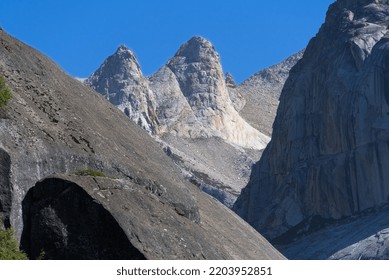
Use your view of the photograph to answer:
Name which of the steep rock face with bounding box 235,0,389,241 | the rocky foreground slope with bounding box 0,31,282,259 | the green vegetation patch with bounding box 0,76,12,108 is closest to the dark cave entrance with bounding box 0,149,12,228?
the rocky foreground slope with bounding box 0,31,282,259

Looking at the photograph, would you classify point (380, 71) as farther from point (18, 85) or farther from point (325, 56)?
point (18, 85)

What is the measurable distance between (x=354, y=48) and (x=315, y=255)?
3389 centimetres

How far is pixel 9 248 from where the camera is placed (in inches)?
790

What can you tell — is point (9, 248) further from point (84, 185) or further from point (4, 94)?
point (4, 94)

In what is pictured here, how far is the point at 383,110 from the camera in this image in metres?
123

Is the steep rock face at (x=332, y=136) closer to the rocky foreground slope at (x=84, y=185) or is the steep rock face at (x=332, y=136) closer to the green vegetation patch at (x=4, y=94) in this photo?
the rocky foreground slope at (x=84, y=185)

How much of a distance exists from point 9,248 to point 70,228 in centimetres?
111

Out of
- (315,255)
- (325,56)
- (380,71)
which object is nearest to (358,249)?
(315,255)

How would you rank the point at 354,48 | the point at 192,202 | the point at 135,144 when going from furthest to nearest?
the point at 354,48 < the point at 135,144 < the point at 192,202

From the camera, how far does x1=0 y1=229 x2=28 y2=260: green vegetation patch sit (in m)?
19.7

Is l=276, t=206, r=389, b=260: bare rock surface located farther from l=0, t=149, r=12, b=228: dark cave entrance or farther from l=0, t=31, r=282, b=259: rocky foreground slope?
l=0, t=149, r=12, b=228: dark cave entrance

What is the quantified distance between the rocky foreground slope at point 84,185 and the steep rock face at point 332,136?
92.1 meters

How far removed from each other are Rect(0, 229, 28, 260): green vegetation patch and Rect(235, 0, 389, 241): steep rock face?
3967 inches
